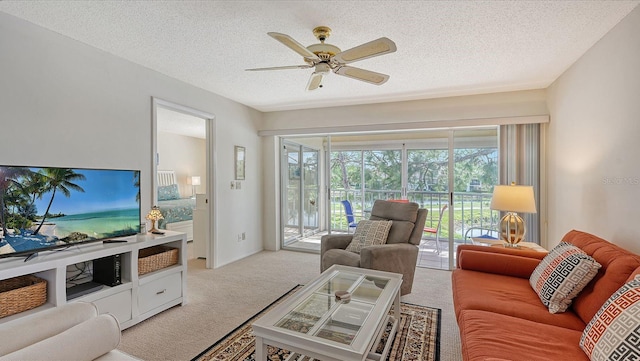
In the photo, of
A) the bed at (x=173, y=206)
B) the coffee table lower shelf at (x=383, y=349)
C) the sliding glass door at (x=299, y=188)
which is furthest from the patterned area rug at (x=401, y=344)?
the bed at (x=173, y=206)

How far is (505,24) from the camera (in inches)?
86.2

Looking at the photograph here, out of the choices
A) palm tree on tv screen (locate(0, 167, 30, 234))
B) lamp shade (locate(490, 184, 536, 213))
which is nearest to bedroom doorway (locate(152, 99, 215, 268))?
palm tree on tv screen (locate(0, 167, 30, 234))

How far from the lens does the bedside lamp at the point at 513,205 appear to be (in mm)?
2748

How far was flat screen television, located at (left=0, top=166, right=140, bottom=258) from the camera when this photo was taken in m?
1.97

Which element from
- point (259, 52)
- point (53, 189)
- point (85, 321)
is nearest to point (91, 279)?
point (53, 189)

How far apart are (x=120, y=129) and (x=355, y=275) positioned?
2548 mm

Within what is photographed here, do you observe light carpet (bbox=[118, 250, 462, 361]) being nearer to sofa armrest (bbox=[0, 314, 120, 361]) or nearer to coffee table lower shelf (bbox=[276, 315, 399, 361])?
coffee table lower shelf (bbox=[276, 315, 399, 361])

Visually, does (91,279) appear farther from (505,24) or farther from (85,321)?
(505,24)

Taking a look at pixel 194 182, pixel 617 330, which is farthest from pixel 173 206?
pixel 617 330

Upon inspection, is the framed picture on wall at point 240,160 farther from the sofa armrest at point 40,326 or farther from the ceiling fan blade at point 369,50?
the sofa armrest at point 40,326

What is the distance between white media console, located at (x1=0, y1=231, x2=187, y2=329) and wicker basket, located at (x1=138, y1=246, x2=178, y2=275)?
4 cm

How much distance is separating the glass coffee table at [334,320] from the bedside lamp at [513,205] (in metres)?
1.33

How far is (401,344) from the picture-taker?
2.18 m

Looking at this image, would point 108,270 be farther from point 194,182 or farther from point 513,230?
point 194,182
